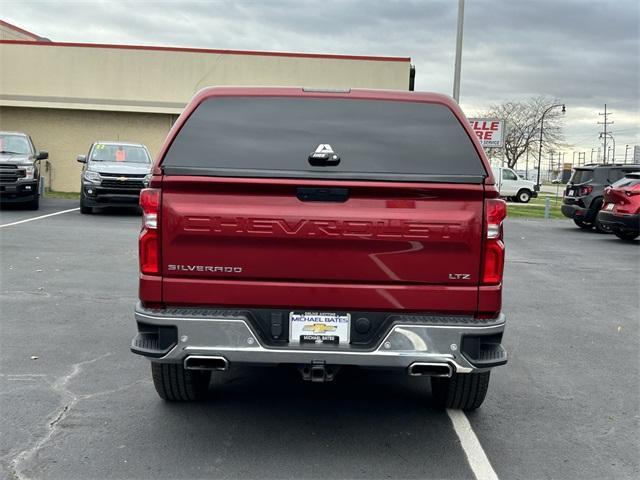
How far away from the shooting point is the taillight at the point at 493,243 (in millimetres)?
3969

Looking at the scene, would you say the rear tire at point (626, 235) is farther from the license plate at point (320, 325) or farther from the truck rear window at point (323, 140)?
the license plate at point (320, 325)

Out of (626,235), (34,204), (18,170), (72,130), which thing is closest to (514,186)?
(626,235)

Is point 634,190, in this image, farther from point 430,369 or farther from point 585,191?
point 430,369

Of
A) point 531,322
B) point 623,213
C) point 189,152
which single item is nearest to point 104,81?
point 623,213

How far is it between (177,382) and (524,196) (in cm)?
3737

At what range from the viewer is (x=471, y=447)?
4.32 metres

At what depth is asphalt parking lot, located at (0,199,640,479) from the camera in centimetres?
402

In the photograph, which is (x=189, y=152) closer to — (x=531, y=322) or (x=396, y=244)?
(x=396, y=244)

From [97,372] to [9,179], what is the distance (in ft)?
45.5

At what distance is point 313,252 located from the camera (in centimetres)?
395

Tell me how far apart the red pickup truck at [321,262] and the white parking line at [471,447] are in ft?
1.76

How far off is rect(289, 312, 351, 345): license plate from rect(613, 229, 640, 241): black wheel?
14.4 metres

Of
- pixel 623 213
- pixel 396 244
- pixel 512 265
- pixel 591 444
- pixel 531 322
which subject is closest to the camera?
pixel 396 244

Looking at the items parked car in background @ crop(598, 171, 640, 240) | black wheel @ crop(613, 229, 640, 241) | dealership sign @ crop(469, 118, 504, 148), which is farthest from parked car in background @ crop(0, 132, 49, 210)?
dealership sign @ crop(469, 118, 504, 148)
